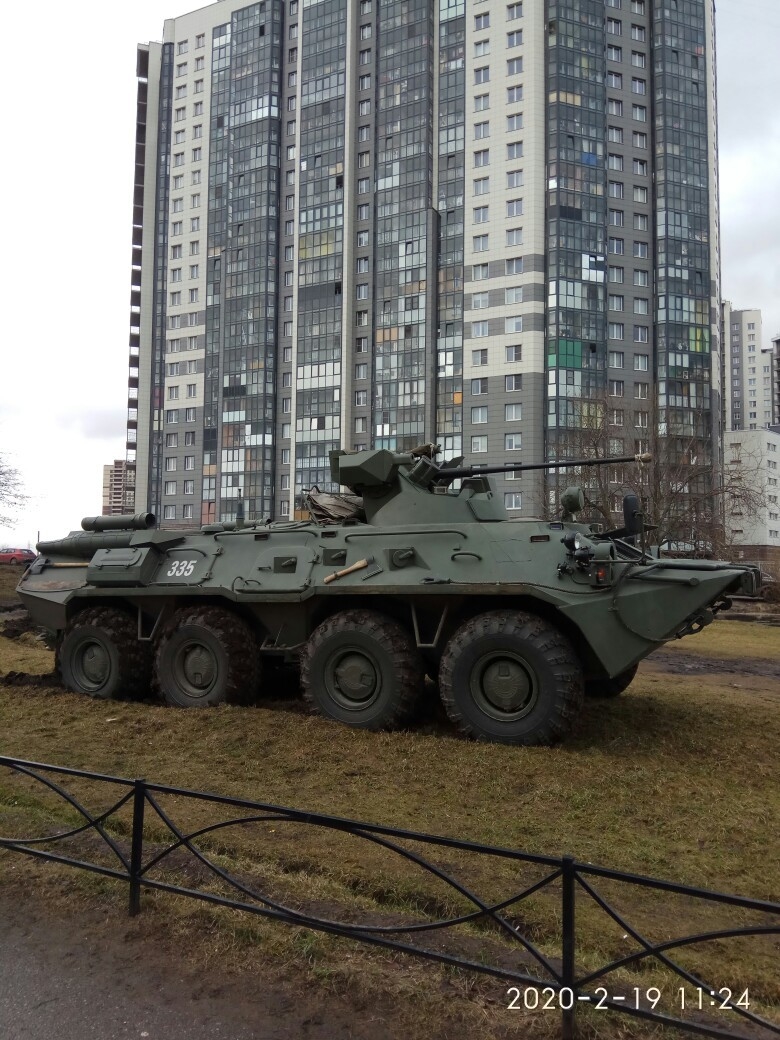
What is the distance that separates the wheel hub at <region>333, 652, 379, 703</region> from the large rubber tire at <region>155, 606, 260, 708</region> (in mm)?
1257

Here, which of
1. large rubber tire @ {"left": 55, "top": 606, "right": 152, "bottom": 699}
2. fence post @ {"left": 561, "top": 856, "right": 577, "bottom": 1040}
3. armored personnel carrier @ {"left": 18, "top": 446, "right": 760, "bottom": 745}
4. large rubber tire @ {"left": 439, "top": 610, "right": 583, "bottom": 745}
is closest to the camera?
fence post @ {"left": 561, "top": 856, "right": 577, "bottom": 1040}

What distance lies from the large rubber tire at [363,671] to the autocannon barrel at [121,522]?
313cm

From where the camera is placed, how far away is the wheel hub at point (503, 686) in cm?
745

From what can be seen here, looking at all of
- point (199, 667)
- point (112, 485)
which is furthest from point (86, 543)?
point (112, 485)

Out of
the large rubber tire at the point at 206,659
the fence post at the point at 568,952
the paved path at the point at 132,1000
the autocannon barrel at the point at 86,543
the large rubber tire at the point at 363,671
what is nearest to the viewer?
the fence post at the point at 568,952

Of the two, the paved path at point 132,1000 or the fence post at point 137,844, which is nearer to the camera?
the paved path at point 132,1000

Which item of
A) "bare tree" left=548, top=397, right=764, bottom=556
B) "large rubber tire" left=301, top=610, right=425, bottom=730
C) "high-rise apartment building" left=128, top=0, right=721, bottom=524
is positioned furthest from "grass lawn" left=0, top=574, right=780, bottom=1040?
"high-rise apartment building" left=128, top=0, right=721, bottom=524

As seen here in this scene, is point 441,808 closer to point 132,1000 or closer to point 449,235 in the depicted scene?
point 132,1000

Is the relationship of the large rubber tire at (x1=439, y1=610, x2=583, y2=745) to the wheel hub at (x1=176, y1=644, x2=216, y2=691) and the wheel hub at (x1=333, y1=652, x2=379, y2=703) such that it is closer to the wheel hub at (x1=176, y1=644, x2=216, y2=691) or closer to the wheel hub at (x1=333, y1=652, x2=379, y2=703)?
the wheel hub at (x1=333, y1=652, x2=379, y2=703)

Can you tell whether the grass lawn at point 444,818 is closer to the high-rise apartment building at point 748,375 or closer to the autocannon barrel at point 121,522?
the autocannon barrel at point 121,522

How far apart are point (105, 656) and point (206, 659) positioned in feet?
5.27

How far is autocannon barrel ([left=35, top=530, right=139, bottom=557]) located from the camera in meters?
10.4

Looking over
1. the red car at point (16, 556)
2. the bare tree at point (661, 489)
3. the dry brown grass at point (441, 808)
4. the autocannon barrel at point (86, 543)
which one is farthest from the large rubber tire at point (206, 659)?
the red car at point (16, 556)

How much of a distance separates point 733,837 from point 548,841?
1.22 metres
